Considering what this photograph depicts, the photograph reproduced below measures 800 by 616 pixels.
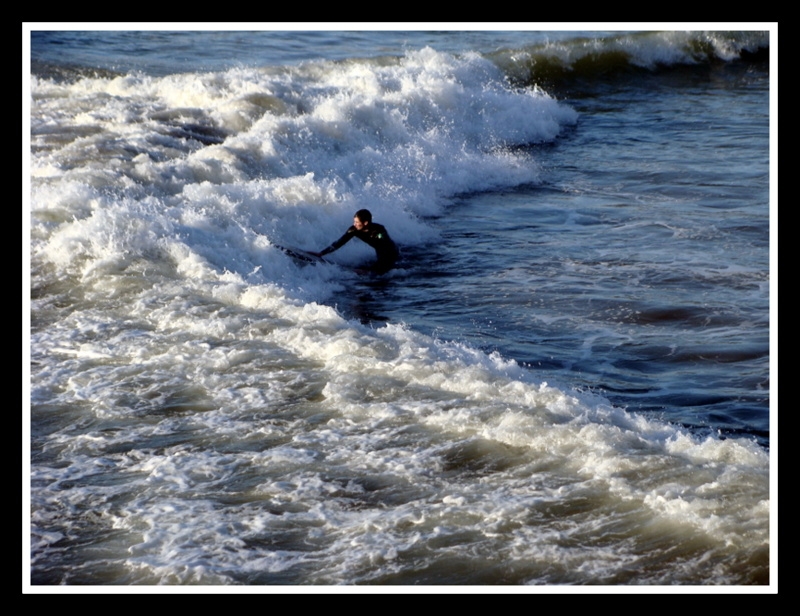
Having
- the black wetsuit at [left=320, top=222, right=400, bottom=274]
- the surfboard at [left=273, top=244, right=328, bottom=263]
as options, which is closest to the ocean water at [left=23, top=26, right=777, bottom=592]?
the surfboard at [left=273, top=244, right=328, bottom=263]

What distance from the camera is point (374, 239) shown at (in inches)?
450

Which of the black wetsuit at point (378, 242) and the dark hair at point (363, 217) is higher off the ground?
the dark hair at point (363, 217)

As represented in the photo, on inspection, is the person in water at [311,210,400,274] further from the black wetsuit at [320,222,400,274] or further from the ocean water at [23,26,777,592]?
the ocean water at [23,26,777,592]

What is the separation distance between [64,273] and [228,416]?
3829 millimetres

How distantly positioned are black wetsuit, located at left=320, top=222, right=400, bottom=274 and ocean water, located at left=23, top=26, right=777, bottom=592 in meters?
0.27

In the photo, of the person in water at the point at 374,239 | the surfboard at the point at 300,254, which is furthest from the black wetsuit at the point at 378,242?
the surfboard at the point at 300,254

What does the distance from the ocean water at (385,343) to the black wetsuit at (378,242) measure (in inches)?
10.8

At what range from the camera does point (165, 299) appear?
9.40m

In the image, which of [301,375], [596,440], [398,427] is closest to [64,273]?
[301,375]

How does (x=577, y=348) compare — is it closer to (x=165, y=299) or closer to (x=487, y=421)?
(x=487, y=421)

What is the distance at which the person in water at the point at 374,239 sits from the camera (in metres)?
11.4

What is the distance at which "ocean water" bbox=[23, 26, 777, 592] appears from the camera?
5.63 metres

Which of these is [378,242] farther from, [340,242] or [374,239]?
[340,242]

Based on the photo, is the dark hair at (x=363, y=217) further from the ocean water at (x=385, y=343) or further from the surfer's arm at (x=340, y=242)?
the ocean water at (x=385, y=343)
